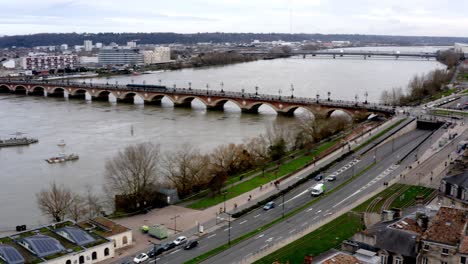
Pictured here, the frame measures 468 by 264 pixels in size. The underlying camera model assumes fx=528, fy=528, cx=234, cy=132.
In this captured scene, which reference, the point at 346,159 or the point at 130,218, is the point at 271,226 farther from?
the point at 346,159

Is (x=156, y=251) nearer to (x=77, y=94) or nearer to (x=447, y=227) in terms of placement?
(x=447, y=227)

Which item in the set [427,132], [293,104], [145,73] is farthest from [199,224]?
[145,73]

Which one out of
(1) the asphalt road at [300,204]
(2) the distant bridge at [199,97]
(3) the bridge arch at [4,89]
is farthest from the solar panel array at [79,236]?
(3) the bridge arch at [4,89]

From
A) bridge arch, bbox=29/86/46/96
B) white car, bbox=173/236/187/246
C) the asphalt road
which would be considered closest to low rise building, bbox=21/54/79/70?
bridge arch, bbox=29/86/46/96

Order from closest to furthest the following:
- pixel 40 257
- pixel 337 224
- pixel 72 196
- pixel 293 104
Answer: pixel 40 257
pixel 337 224
pixel 72 196
pixel 293 104

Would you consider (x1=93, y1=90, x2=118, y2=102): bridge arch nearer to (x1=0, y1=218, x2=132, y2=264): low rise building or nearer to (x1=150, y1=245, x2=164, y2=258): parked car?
(x1=0, y1=218, x2=132, y2=264): low rise building

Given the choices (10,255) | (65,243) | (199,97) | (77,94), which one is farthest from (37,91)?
(10,255)

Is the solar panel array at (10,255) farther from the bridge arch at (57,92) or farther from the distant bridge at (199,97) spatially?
the bridge arch at (57,92)
